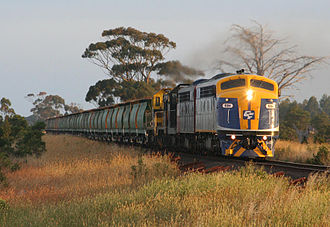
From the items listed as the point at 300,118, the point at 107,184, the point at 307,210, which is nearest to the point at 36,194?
the point at 107,184

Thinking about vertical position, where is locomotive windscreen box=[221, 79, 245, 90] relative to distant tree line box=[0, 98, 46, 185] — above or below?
above

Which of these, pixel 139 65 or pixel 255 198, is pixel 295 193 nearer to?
pixel 255 198

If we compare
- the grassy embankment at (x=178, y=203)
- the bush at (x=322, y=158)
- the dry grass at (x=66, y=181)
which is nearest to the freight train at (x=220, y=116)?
the bush at (x=322, y=158)

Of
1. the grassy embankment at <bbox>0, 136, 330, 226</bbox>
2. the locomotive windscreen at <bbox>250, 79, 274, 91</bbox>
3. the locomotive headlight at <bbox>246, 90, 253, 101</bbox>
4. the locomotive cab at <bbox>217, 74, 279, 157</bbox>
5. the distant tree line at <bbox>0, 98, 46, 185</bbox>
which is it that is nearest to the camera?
the grassy embankment at <bbox>0, 136, 330, 226</bbox>

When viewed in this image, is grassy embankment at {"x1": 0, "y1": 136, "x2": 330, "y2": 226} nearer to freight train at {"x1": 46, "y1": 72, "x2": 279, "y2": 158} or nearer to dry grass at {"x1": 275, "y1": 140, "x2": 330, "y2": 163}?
freight train at {"x1": 46, "y1": 72, "x2": 279, "y2": 158}

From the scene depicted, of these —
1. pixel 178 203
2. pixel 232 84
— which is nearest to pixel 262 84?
pixel 232 84

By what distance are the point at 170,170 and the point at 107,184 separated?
96.7 inches

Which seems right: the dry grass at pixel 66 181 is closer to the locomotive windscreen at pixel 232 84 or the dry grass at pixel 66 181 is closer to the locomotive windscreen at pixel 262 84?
the locomotive windscreen at pixel 232 84

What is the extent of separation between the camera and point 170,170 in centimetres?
1568

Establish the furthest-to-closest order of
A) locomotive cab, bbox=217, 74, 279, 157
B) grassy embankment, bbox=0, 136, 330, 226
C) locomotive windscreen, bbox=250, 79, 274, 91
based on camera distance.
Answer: locomotive windscreen, bbox=250, 79, 274, 91, locomotive cab, bbox=217, 74, 279, 157, grassy embankment, bbox=0, 136, 330, 226

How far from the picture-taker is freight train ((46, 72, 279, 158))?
19031 mm

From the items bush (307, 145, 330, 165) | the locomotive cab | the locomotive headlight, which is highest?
the locomotive headlight

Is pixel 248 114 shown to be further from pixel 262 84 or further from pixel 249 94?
pixel 262 84

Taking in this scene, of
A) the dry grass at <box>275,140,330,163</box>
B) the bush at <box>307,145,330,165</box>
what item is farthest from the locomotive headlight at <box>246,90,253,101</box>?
the dry grass at <box>275,140,330,163</box>
